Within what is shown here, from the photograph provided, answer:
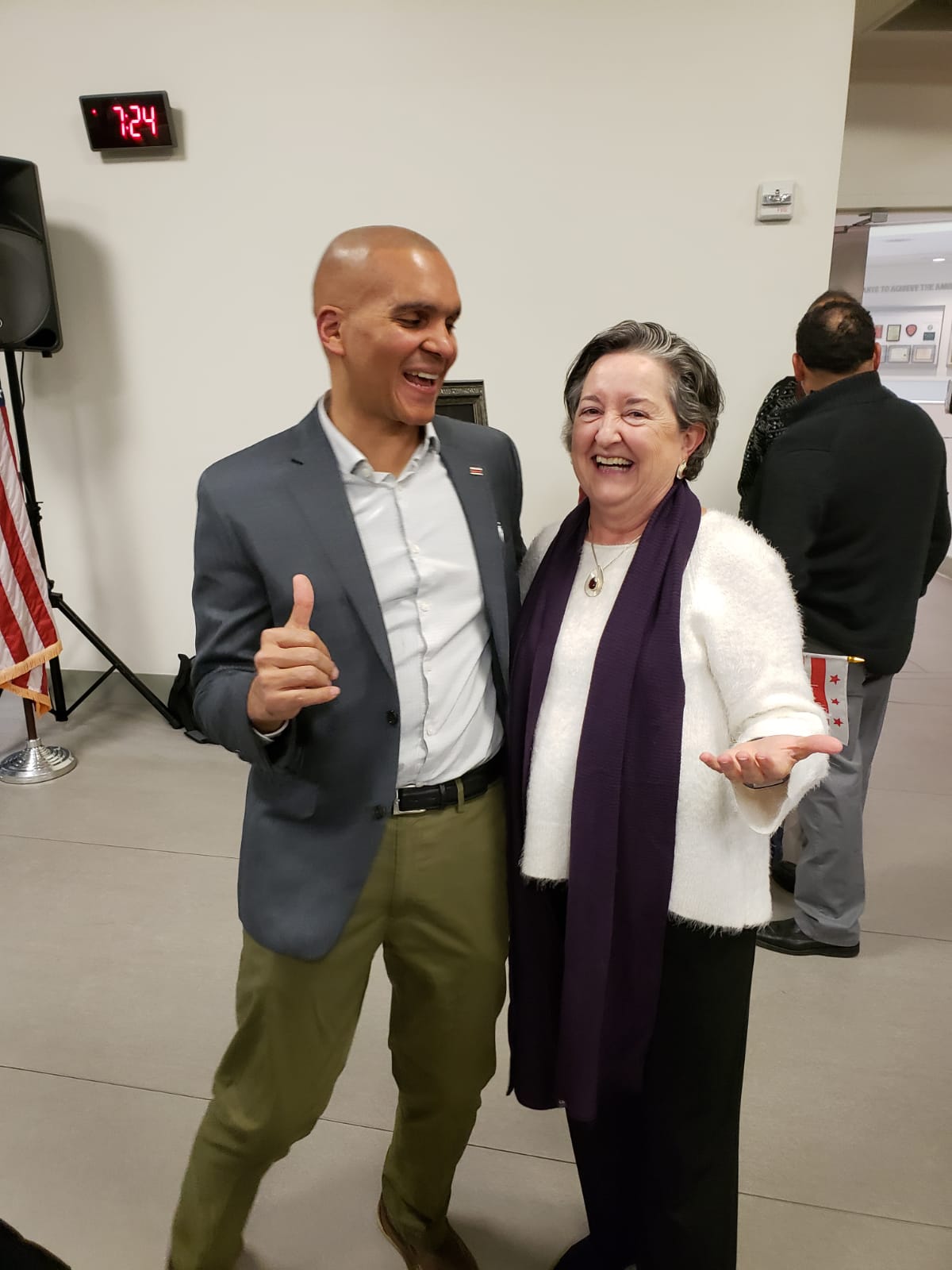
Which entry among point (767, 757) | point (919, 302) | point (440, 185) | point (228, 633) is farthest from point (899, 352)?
point (228, 633)

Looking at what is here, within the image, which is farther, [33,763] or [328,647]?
[33,763]

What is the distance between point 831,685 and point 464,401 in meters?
1.46

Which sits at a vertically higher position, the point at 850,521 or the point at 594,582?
the point at 594,582

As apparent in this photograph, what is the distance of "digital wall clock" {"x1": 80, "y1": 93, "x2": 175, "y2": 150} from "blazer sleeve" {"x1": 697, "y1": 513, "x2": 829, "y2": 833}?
10.5 ft

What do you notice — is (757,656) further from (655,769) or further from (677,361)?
(677,361)

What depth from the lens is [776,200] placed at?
3018 millimetres

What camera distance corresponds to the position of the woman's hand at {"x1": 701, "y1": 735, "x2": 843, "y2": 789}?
972mm

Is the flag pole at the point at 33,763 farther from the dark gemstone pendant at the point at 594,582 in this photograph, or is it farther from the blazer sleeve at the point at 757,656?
the blazer sleeve at the point at 757,656

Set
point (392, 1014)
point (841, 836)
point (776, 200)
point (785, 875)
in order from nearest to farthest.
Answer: point (392, 1014), point (841, 836), point (785, 875), point (776, 200)

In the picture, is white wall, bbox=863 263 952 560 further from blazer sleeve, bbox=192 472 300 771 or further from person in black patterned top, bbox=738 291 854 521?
blazer sleeve, bbox=192 472 300 771

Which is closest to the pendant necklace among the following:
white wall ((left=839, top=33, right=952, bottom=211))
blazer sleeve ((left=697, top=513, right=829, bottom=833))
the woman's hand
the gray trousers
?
blazer sleeve ((left=697, top=513, right=829, bottom=833))

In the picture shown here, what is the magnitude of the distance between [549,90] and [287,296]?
1.24m

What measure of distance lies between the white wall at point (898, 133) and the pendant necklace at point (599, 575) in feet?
13.2

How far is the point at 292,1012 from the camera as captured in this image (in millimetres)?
1207
